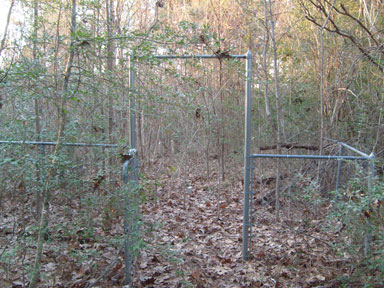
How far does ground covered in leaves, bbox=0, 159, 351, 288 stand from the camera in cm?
265

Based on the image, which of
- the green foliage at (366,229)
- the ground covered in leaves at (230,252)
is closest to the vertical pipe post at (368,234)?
the green foliage at (366,229)

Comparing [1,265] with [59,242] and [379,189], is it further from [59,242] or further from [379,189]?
[379,189]

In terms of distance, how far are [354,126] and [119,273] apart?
4.26m

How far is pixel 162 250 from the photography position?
2.73 meters

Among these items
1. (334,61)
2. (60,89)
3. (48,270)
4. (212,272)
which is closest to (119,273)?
(48,270)

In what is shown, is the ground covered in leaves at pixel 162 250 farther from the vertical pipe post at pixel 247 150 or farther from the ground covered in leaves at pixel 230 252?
the vertical pipe post at pixel 247 150

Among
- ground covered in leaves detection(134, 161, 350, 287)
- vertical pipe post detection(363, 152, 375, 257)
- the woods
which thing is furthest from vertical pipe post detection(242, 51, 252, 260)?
vertical pipe post detection(363, 152, 375, 257)

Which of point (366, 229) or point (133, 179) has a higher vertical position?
point (133, 179)

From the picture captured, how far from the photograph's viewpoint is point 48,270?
2.91 m

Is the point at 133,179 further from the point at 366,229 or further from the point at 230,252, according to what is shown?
the point at 366,229

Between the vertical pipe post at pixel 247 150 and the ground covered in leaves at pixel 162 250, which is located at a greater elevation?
the vertical pipe post at pixel 247 150

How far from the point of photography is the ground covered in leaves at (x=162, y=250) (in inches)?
104

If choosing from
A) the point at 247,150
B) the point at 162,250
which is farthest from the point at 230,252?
the point at 162,250

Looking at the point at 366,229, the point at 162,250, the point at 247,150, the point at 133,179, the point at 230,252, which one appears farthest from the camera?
the point at 230,252
